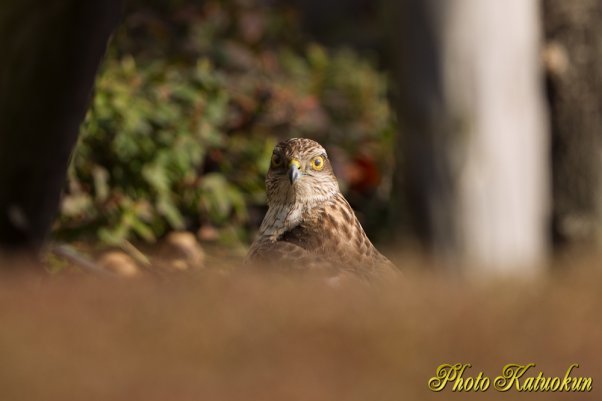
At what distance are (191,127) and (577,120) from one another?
283 centimetres

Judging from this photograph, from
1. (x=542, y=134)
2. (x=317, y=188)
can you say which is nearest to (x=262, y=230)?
(x=317, y=188)

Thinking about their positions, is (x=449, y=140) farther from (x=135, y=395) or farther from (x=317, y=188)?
(x=135, y=395)

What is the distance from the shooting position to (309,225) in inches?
212

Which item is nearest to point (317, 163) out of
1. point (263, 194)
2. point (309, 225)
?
point (309, 225)

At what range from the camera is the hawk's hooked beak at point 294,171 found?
5613mm

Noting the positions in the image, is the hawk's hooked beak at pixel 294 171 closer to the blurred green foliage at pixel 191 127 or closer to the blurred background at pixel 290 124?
the blurred background at pixel 290 124

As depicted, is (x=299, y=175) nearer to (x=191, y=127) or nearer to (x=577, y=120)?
(x=191, y=127)

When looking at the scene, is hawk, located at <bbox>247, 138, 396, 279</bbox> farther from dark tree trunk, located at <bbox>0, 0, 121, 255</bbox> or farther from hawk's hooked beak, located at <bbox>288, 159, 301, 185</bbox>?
dark tree trunk, located at <bbox>0, 0, 121, 255</bbox>

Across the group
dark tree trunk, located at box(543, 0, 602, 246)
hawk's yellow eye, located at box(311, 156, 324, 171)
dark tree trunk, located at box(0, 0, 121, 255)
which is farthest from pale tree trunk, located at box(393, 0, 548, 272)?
dark tree trunk, located at box(543, 0, 602, 246)

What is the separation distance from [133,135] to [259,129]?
1189mm

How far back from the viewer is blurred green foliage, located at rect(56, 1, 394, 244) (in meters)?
7.75

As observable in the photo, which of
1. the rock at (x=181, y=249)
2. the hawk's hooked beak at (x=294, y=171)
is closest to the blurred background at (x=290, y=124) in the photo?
the rock at (x=181, y=249)

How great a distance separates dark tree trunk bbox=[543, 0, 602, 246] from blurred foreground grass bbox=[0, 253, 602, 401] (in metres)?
5.96

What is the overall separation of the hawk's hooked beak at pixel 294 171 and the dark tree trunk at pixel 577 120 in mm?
3110
